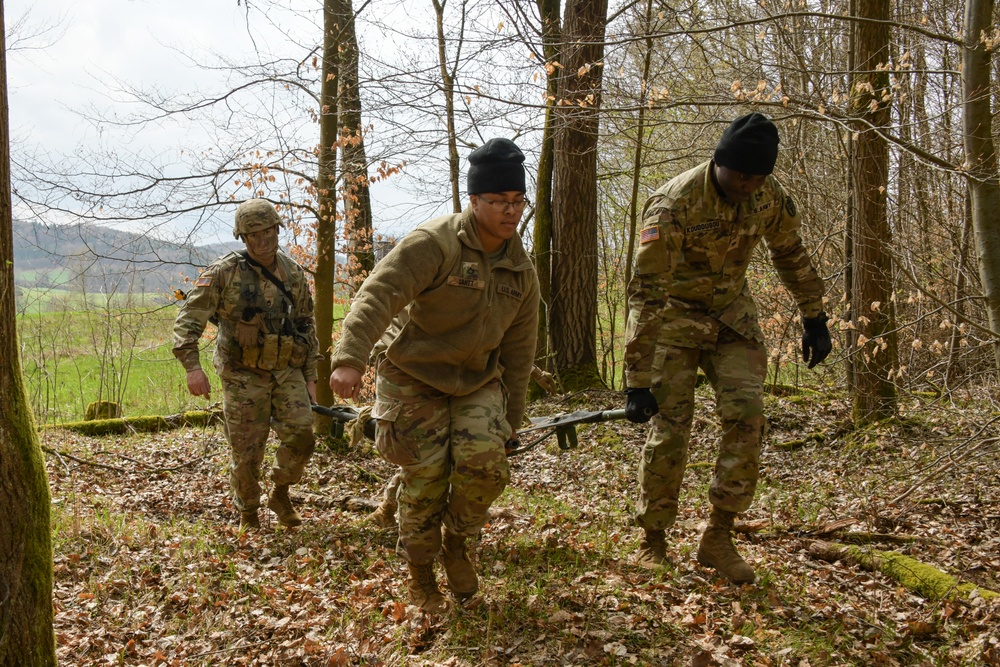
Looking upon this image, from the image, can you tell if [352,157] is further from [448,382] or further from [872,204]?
[448,382]

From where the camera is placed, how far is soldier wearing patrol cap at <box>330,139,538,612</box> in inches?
146

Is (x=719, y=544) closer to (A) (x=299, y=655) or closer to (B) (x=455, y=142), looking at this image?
(A) (x=299, y=655)

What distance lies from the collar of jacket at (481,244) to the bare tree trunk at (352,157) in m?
4.28

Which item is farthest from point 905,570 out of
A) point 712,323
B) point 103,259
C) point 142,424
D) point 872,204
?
point 142,424

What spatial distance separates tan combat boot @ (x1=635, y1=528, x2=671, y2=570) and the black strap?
10.5ft

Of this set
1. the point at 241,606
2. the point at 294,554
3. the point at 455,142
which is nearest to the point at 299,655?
the point at 241,606

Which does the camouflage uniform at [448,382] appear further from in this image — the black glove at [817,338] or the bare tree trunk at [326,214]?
the bare tree trunk at [326,214]

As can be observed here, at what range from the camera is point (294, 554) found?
17.0 feet

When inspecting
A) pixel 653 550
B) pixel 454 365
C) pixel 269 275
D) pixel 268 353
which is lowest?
pixel 653 550

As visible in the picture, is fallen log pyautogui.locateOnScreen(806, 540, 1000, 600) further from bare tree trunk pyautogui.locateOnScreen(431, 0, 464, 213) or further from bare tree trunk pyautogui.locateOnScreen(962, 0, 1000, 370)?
bare tree trunk pyautogui.locateOnScreen(431, 0, 464, 213)

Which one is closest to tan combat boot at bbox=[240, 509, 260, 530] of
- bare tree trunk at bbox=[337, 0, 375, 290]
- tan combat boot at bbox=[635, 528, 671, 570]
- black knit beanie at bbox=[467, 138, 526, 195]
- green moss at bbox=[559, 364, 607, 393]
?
tan combat boot at bbox=[635, 528, 671, 570]

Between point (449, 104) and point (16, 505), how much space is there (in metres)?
8.25

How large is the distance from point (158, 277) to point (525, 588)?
6852mm

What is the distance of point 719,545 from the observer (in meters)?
4.39
